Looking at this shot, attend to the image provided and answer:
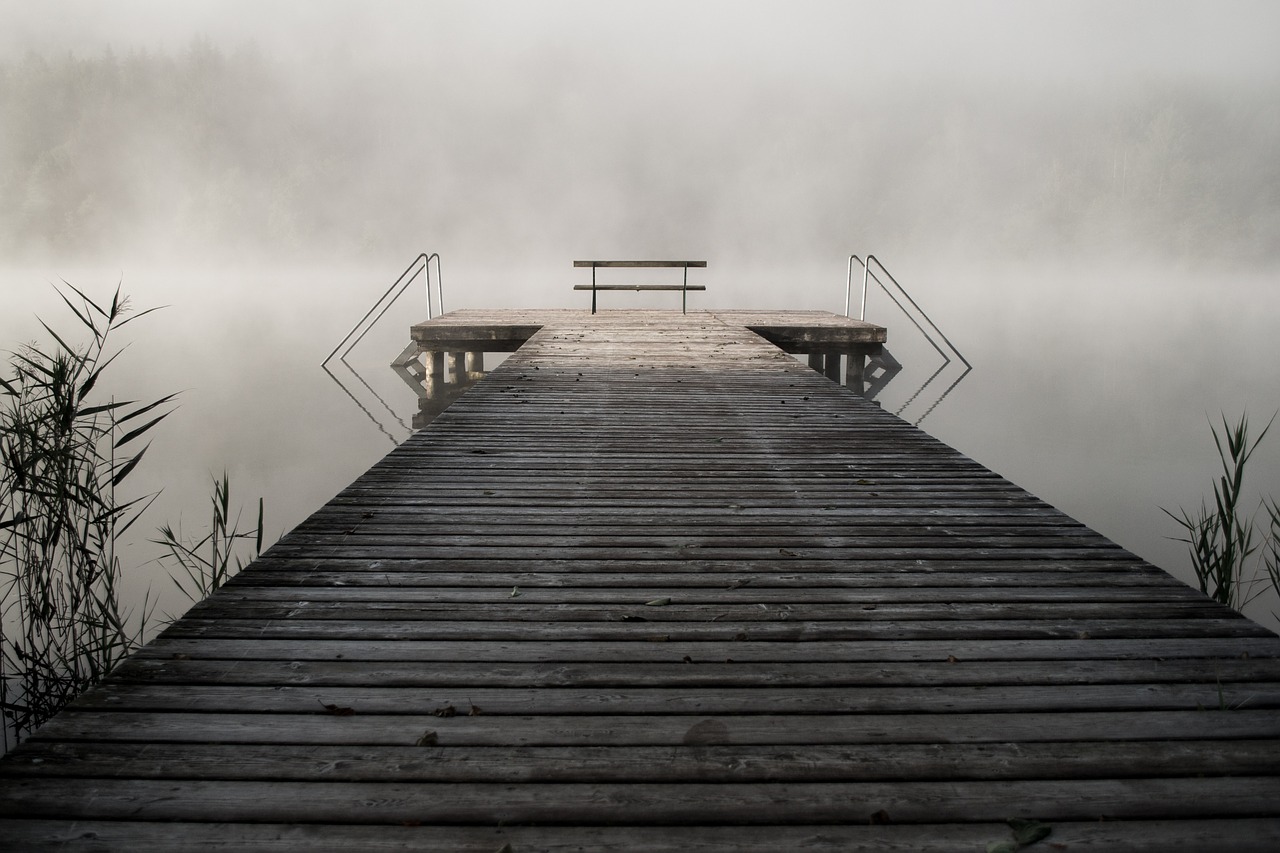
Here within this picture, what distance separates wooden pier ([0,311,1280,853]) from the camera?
1.38m

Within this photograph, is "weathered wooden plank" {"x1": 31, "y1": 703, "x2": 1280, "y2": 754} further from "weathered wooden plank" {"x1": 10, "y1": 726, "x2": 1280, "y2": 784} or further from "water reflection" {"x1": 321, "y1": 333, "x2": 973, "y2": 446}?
"water reflection" {"x1": 321, "y1": 333, "x2": 973, "y2": 446}

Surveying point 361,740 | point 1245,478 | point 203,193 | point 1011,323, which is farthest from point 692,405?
point 203,193

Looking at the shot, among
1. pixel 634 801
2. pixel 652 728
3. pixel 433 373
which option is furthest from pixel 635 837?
pixel 433 373

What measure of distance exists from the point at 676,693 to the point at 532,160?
6495 cm

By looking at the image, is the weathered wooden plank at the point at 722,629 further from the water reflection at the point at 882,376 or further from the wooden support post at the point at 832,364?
the wooden support post at the point at 832,364

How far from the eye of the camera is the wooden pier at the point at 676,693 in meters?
1.38

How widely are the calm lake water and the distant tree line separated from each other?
36670 mm

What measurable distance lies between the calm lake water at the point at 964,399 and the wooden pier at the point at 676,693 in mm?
2828

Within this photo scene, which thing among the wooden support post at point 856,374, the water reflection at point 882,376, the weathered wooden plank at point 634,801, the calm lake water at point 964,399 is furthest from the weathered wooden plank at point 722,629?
the wooden support post at point 856,374

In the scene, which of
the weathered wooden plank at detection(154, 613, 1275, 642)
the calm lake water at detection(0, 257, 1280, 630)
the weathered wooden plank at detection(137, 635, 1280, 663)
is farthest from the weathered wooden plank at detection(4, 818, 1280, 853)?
the calm lake water at detection(0, 257, 1280, 630)

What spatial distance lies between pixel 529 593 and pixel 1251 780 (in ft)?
5.00

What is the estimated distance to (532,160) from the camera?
63250 mm

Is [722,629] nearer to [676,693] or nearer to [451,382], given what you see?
[676,693]

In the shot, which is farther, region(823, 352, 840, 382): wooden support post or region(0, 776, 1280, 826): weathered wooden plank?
region(823, 352, 840, 382): wooden support post
